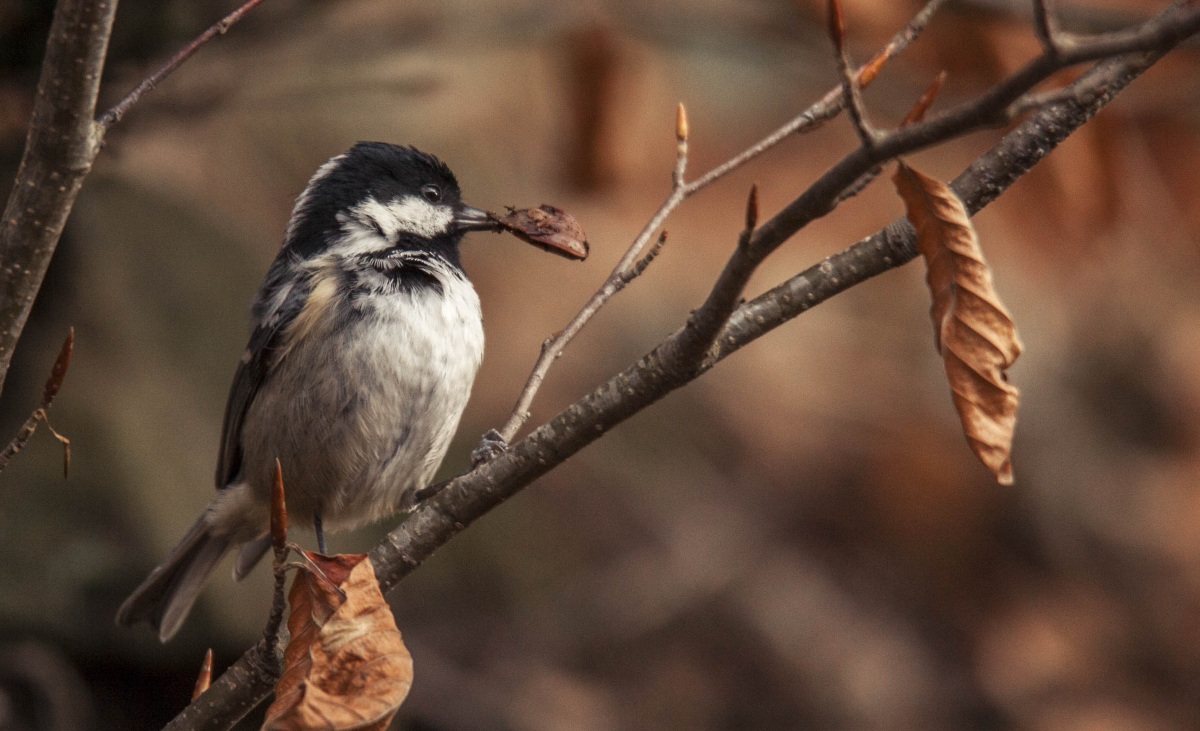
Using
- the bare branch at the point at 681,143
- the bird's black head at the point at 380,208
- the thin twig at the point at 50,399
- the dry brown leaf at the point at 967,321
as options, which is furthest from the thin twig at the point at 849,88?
the bird's black head at the point at 380,208

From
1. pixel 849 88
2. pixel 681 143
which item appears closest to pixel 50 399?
pixel 681 143

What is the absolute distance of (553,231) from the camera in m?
2.57

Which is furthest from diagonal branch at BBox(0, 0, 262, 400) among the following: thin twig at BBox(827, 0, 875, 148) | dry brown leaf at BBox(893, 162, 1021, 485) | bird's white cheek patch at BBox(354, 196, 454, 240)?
bird's white cheek patch at BBox(354, 196, 454, 240)

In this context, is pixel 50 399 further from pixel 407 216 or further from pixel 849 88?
pixel 407 216

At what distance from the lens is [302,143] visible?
773 centimetres

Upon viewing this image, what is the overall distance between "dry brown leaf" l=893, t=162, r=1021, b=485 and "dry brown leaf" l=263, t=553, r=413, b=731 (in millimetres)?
878

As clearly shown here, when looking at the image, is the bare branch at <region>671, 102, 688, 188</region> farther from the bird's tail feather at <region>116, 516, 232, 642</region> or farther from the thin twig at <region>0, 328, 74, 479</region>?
the bird's tail feather at <region>116, 516, 232, 642</region>

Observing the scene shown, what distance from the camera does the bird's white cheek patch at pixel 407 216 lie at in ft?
12.2

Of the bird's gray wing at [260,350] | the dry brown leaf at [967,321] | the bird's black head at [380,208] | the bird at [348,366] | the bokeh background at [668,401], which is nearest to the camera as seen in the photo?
the dry brown leaf at [967,321]

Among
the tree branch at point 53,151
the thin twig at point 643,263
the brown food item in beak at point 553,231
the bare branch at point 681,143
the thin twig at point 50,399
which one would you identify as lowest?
the thin twig at point 50,399

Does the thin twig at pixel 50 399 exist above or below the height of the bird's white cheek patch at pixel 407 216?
below

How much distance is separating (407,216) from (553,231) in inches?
52.1

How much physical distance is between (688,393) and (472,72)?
9.49 feet

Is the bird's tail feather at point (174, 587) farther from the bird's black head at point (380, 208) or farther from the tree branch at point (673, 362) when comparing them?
the tree branch at point (673, 362)
